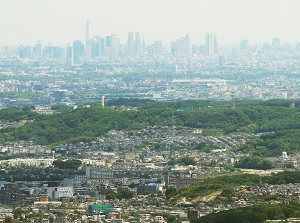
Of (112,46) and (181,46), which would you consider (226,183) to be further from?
(181,46)

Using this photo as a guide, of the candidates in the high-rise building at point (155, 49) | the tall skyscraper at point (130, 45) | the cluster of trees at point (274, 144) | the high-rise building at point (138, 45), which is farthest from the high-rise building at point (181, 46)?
the cluster of trees at point (274, 144)

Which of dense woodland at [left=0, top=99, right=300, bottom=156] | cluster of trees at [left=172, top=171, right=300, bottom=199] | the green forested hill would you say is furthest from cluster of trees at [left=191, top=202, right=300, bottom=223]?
the green forested hill

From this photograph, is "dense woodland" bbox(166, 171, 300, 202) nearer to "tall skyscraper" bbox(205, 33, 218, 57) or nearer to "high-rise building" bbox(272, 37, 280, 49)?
"tall skyscraper" bbox(205, 33, 218, 57)

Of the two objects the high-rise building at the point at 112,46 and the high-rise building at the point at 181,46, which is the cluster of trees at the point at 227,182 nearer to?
the high-rise building at the point at 112,46

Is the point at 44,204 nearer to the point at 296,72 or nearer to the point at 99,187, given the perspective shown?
the point at 99,187

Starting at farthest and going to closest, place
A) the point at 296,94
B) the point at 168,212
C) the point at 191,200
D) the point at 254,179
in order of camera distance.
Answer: the point at 296,94 → the point at 254,179 → the point at 191,200 → the point at 168,212

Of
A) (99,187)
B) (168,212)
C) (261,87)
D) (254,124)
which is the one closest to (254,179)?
(99,187)
